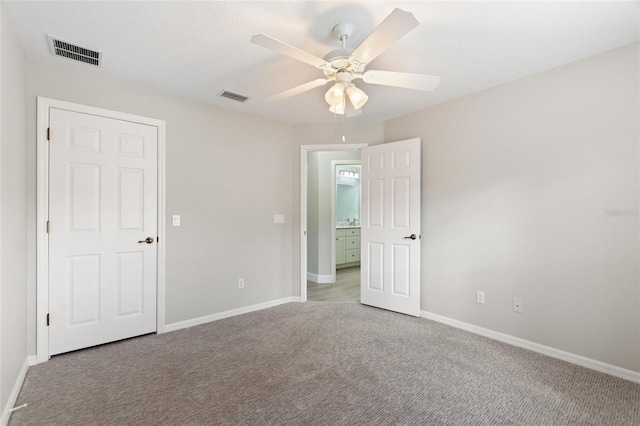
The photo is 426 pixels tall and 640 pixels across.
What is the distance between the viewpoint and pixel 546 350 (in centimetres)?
258

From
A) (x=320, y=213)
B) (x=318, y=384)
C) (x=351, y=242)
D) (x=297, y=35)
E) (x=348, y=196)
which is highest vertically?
(x=297, y=35)

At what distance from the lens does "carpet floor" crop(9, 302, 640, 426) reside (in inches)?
70.6

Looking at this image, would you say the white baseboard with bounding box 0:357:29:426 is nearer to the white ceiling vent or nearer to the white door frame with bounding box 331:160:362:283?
the white ceiling vent

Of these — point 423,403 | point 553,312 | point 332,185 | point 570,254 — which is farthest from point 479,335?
point 332,185

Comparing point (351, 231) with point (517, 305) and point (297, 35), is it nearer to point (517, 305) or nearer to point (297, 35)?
point (517, 305)

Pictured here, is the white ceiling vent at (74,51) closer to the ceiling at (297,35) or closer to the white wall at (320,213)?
the ceiling at (297,35)

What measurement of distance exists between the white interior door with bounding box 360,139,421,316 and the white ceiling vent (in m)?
2.85

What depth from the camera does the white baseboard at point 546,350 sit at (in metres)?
2.21

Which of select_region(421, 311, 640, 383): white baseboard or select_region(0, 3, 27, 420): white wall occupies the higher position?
select_region(0, 3, 27, 420): white wall

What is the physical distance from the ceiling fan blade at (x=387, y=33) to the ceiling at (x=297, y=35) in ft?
1.02

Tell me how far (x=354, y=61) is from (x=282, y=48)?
0.47 m

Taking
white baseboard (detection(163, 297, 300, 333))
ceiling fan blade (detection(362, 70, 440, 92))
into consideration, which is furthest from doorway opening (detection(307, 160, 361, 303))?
ceiling fan blade (detection(362, 70, 440, 92))

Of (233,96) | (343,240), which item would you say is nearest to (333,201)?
(343,240)

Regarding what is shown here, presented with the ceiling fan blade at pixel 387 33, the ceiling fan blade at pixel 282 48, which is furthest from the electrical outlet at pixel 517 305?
the ceiling fan blade at pixel 282 48
